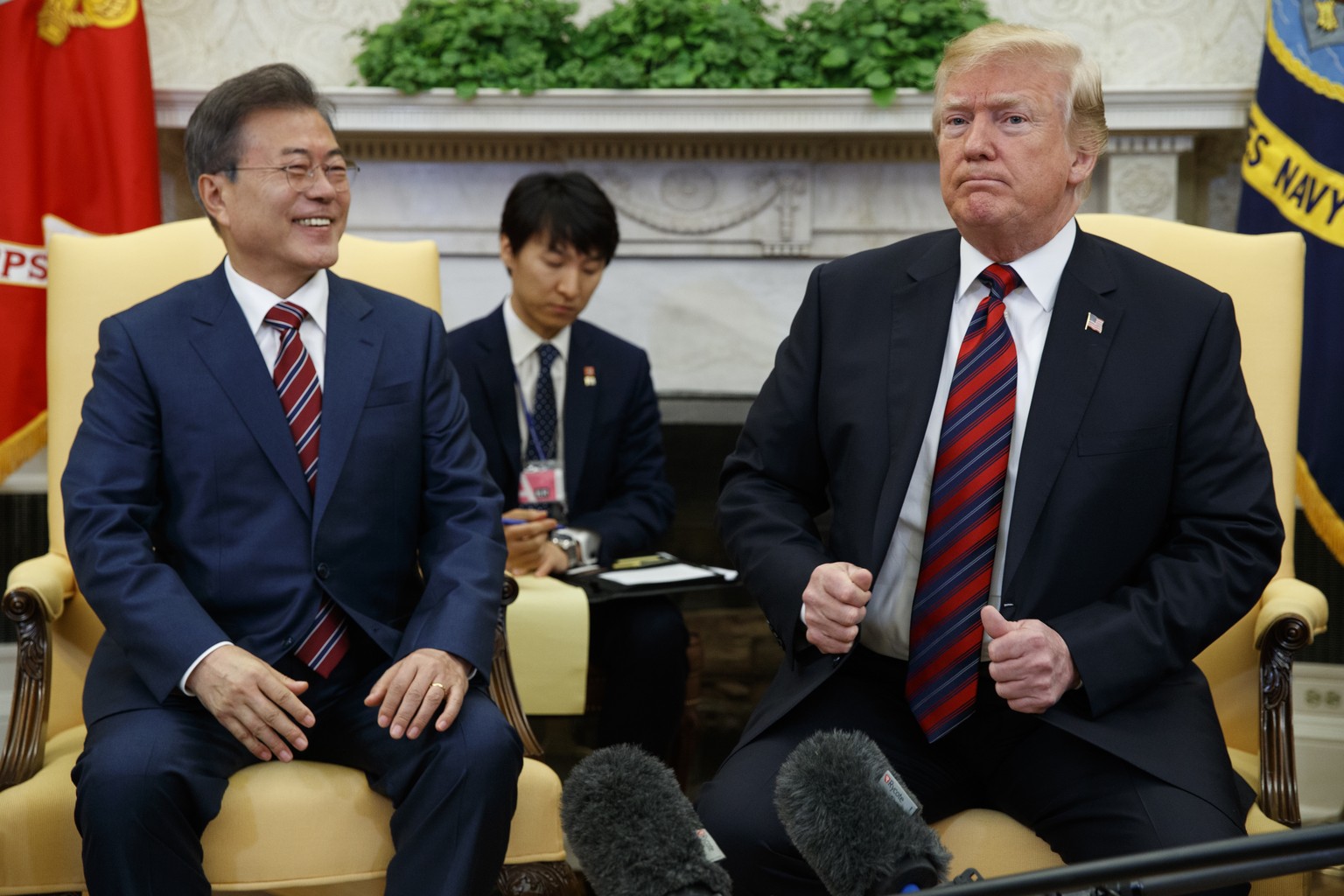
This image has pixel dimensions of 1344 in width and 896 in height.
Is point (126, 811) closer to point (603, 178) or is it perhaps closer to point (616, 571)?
point (616, 571)

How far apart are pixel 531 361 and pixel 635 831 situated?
2196 millimetres

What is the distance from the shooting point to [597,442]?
313 centimetres

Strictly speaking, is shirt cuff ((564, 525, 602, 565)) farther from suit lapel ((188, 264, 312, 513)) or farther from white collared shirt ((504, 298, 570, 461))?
suit lapel ((188, 264, 312, 513))

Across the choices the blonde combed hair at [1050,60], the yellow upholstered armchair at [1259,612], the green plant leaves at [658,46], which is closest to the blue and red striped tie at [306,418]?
the yellow upholstered armchair at [1259,612]

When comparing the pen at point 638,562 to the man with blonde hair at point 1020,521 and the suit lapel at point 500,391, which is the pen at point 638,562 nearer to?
the suit lapel at point 500,391

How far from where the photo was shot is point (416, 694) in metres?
1.90

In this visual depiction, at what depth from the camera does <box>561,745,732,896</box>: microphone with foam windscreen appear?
1036mm

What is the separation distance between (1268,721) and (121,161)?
3005 mm

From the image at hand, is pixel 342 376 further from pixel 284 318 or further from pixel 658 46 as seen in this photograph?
pixel 658 46

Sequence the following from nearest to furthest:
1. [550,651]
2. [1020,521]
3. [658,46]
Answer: [1020,521] < [550,651] < [658,46]

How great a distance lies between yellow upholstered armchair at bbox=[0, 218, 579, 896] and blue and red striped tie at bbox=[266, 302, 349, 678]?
0.17 metres

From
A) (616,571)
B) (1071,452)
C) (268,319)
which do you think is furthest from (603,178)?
(1071,452)

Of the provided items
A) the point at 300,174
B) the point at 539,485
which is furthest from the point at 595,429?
the point at 300,174

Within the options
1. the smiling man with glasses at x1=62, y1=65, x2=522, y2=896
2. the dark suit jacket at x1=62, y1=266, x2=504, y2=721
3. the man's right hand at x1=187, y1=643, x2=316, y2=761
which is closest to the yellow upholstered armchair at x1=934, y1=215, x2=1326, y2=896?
the smiling man with glasses at x1=62, y1=65, x2=522, y2=896
